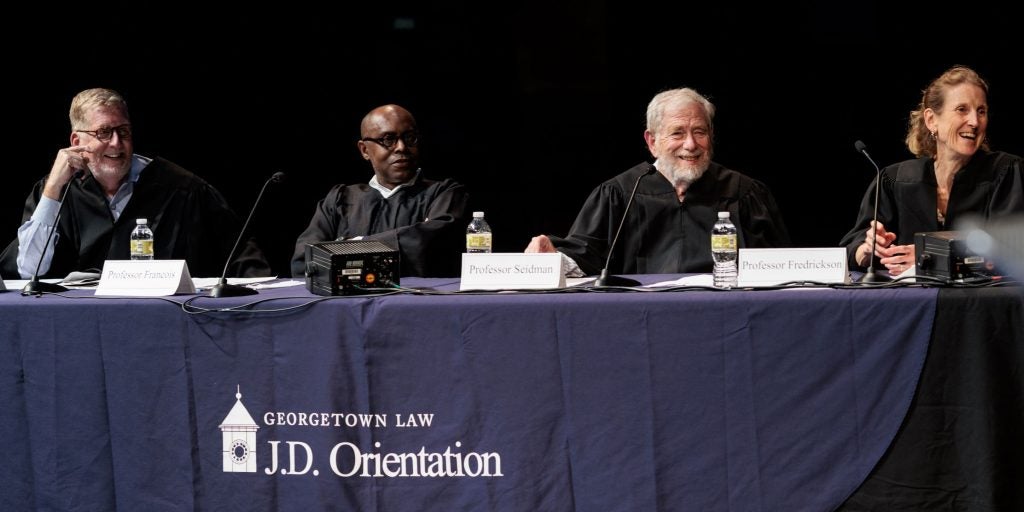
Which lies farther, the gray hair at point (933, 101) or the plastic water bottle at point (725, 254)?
the gray hair at point (933, 101)

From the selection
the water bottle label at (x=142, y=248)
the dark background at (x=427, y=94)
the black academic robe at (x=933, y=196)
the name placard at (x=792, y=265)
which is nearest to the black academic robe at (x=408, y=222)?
the water bottle label at (x=142, y=248)

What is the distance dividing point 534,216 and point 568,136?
0.46m

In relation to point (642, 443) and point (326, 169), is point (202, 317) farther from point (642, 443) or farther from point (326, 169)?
point (326, 169)

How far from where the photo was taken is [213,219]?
14.4 feet

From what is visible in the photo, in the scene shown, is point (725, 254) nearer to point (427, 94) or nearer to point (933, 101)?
point (933, 101)

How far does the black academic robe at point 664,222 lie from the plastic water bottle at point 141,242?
1.67 m

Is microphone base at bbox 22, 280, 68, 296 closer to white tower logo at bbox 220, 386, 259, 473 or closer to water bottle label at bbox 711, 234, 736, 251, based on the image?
white tower logo at bbox 220, 386, 259, 473

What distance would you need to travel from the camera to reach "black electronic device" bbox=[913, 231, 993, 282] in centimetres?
260

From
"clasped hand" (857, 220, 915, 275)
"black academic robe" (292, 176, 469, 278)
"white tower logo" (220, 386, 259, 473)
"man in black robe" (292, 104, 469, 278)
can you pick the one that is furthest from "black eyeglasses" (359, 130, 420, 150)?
"clasped hand" (857, 220, 915, 275)

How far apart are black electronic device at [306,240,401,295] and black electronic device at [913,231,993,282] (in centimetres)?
153

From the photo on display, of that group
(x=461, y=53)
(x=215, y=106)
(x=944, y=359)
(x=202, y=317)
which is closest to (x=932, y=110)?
(x=944, y=359)

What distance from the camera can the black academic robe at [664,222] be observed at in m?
3.93

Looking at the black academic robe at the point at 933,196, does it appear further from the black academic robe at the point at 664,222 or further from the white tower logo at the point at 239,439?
the white tower logo at the point at 239,439

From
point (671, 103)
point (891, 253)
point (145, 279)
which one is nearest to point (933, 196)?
point (891, 253)
